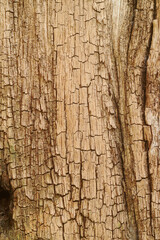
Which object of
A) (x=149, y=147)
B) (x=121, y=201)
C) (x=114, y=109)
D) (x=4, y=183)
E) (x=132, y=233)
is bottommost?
(x=132, y=233)

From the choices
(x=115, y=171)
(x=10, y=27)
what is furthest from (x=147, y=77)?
(x=10, y=27)

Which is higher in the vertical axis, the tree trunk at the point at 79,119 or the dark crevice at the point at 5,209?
the tree trunk at the point at 79,119

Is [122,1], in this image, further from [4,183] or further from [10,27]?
[4,183]

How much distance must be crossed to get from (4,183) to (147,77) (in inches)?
40.7

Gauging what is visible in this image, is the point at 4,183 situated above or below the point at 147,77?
below

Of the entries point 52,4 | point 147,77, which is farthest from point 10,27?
point 147,77

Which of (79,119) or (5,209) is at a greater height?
(79,119)

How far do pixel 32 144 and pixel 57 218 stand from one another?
1.43 feet

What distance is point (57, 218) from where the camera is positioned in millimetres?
1450

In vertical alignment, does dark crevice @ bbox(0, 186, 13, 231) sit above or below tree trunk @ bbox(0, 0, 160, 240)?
below

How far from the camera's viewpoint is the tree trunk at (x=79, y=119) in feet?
4.79

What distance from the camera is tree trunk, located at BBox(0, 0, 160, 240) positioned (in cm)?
146

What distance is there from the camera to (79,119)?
1.49 m

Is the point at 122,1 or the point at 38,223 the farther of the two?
the point at 122,1
